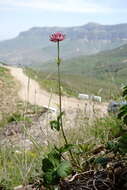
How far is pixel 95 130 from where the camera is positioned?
3.53 meters

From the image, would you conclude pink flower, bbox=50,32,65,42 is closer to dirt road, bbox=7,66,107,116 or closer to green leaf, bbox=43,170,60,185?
green leaf, bbox=43,170,60,185

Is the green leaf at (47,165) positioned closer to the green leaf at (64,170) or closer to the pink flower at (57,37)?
the green leaf at (64,170)

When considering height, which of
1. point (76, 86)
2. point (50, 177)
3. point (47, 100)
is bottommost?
point (76, 86)

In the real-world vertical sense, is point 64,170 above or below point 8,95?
above

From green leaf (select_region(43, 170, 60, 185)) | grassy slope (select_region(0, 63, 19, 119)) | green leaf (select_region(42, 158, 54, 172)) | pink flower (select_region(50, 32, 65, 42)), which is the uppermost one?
pink flower (select_region(50, 32, 65, 42))

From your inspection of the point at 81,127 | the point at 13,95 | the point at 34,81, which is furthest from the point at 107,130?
the point at 34,81

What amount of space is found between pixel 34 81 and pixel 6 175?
103ft

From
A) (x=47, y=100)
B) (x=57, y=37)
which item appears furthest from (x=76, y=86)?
(x=57, y=37)

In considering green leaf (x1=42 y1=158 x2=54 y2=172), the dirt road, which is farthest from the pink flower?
the dirt road

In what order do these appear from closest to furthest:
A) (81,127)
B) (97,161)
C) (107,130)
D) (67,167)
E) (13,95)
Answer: (67,167) < (97,161) < (107,130) < (81,127) < (13,95)

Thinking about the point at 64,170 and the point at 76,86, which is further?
the point at 76,86

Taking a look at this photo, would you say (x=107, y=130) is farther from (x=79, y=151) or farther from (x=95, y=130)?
(x=79, y=151)

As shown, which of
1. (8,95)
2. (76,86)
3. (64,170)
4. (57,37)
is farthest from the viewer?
(76,86)

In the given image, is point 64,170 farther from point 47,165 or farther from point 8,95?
point 8,95
